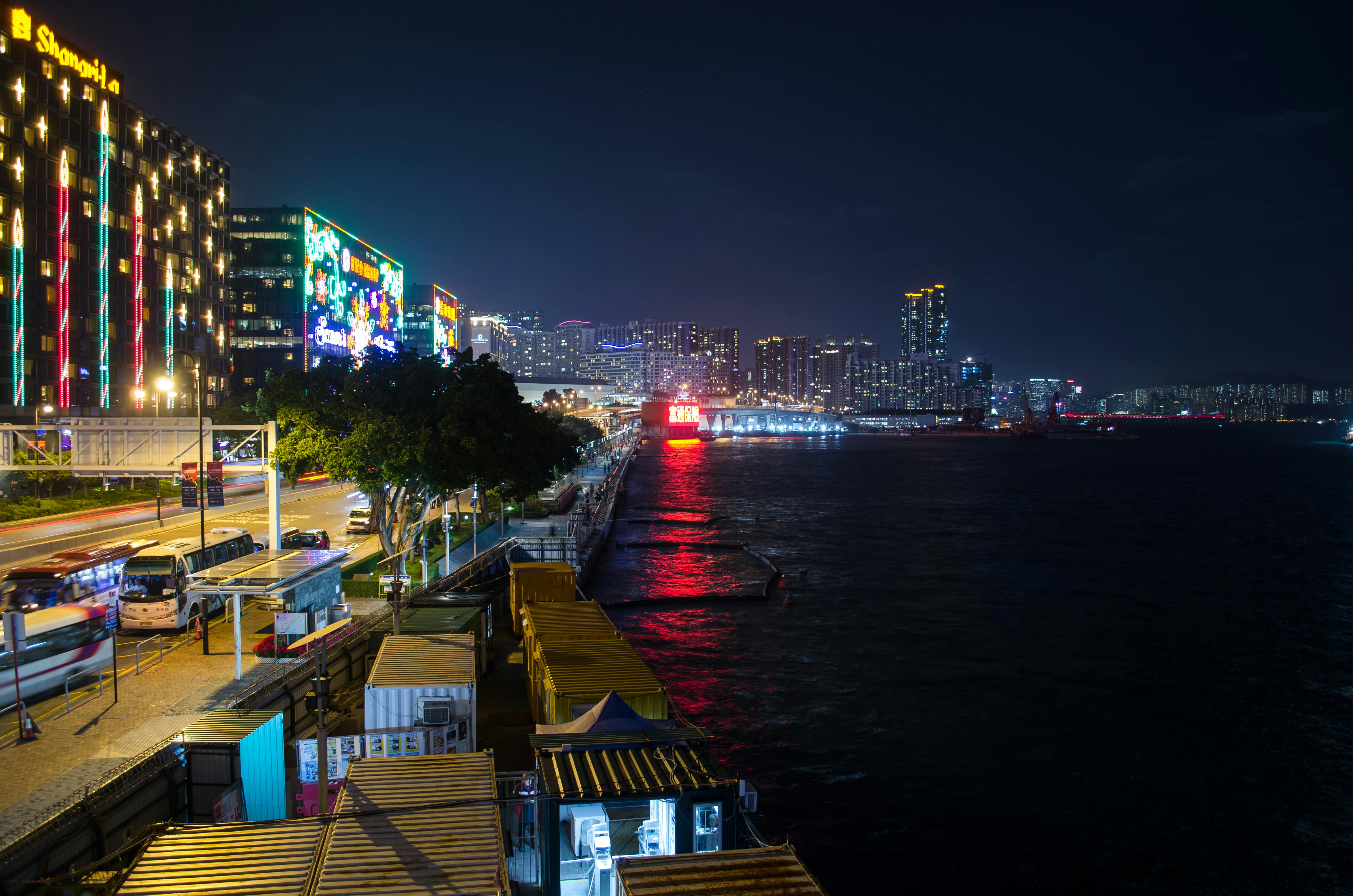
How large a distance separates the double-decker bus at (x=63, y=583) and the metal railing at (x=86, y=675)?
2.89m

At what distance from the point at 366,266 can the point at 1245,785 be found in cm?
12316

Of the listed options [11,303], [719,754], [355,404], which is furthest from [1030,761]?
[11,303]

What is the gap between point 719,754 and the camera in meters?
20.6

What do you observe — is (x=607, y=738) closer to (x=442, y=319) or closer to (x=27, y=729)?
(x=27, y=729)

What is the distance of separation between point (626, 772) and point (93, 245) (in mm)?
78786

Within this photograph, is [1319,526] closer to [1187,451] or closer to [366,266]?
[366,266]

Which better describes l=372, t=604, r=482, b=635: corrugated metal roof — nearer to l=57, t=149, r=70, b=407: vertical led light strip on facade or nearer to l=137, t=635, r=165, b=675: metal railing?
l=137, t=635, r=165, b=675: metal railing

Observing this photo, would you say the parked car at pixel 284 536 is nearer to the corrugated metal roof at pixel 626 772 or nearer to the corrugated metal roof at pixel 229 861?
Result: the corrugated metal roof at pixel 626 772

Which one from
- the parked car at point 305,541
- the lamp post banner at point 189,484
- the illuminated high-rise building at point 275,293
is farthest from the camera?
the illuminated high-rise building at point 275,293

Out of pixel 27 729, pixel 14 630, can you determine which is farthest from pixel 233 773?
pixel 14 630

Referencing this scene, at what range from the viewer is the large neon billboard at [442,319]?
508 feet

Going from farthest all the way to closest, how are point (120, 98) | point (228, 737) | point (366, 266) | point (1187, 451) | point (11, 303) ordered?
point (1187, 451)
point (366, 266)
point (120, 98)
point (11, 303)
point (228, 737)

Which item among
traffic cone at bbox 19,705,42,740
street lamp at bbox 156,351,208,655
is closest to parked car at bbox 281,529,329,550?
street lamp at bbox 156,351,208,655

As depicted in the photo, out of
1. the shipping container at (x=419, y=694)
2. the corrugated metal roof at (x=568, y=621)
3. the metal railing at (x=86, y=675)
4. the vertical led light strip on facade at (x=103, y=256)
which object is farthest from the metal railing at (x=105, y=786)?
the vertical led light strip on facade at (x=103, y=256)
